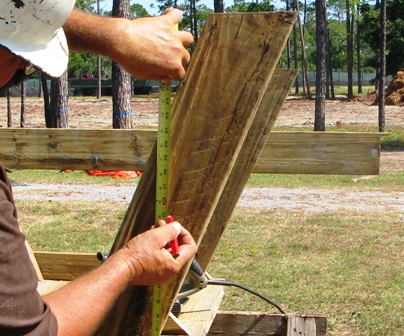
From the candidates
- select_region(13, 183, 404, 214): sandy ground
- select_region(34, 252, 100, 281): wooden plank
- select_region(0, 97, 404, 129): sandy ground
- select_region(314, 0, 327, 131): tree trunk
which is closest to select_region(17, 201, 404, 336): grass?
select_region(13, 183, 404, 214): sandy ground

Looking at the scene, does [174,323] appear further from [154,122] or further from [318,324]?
[154,122]

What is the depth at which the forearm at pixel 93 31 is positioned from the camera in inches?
80.5

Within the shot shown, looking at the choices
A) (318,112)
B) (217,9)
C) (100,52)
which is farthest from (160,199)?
(318,112)

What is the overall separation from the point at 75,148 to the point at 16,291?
2960 mm

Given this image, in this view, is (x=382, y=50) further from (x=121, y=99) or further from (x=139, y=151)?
(x=139, y=151)

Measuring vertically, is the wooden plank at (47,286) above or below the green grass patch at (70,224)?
above

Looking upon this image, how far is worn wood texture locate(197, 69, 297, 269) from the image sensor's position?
2.93m

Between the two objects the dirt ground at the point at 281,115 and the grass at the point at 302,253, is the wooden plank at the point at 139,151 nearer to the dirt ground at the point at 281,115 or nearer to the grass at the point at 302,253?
the grass at the point at 302,253

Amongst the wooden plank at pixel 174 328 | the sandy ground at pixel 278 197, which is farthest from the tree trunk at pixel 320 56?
the wooden plank at pixel 174 328

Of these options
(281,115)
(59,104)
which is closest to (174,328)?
(59,104)

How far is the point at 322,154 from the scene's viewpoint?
4004 millimetres

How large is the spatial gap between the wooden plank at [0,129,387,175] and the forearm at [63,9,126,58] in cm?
209

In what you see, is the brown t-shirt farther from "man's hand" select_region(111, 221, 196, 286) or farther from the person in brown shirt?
"man's hand" select_region(111, 221, 196, 286)

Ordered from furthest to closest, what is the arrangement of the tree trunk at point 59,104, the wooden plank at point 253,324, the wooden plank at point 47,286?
the tree trunk at point 59,104, the wooden plank at point 253,324, the wooden plank at point 47,286
